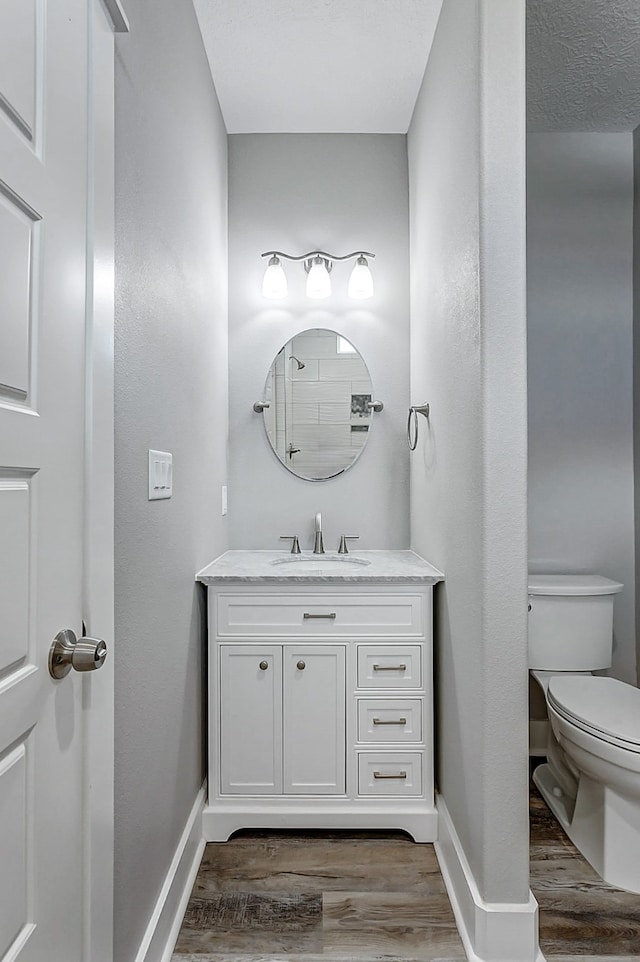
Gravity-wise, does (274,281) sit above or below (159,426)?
above

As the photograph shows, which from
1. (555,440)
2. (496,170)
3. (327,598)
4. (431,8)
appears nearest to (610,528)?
(555,440)

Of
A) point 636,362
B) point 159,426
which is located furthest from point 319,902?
point 636,362

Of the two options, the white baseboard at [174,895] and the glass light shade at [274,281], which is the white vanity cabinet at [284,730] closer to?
the white baseboard at [174,895]

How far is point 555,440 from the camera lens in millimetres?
2586

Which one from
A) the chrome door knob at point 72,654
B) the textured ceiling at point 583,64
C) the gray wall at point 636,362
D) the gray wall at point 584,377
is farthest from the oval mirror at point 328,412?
the chrome door knob at point 72,654

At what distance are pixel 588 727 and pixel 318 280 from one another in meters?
1.90

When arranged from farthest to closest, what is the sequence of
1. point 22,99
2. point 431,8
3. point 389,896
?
point 431,8 → point 389,896 → point 22,99

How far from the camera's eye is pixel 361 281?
2574 mm

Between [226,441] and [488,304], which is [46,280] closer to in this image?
[488,304]

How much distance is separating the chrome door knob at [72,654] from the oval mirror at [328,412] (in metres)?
1.78

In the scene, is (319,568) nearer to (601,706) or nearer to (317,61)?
(601,706)

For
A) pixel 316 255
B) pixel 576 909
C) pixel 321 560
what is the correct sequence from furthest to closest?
pixel 316 255
pixel 321 560
pixel 576 909

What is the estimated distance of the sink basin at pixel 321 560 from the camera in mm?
2414

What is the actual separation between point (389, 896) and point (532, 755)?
1.04m
